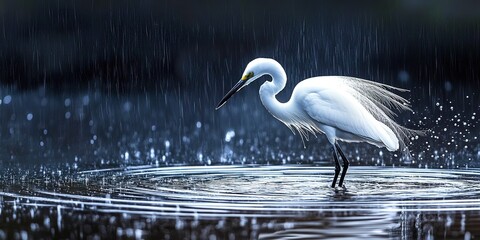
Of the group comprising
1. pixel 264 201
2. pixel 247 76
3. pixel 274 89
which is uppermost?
pixel 247 76

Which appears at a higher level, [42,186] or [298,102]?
[298,102]

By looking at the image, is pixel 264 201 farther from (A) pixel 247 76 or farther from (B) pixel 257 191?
(A) pixel 247 76

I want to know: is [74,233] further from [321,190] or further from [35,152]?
[35,152]

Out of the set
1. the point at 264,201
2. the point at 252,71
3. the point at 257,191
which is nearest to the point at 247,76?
the point at 252,71

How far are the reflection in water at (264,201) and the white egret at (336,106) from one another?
449 mm

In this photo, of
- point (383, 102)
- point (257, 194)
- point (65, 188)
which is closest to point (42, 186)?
point (65, 188)

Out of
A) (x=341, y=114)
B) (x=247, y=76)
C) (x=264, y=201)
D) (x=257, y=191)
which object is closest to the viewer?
(x=264, y=201)

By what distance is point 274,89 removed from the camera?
31.4 ft

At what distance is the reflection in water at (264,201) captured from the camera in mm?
6488

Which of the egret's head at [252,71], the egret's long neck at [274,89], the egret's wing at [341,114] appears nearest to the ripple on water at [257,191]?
the egret's wing at [341,114]

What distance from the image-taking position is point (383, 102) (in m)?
9.98

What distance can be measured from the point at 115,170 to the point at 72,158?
56.4 inches

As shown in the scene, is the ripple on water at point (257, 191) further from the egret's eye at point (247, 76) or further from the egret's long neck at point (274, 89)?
the egret's eye at point (247, 76)

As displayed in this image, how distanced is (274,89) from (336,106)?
61cm
